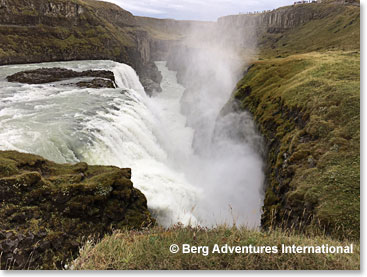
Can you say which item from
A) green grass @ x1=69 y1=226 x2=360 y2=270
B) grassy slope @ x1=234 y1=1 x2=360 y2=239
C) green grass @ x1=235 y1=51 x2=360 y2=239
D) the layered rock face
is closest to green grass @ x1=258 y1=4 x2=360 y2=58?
the layered rock face

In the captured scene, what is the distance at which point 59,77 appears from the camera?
3894cm

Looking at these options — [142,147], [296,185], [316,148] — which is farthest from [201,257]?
[142,147]

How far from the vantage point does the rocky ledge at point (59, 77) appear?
35.1 metres

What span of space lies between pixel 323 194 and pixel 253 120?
13.2 meters

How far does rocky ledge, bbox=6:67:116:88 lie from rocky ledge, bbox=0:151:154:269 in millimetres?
25474

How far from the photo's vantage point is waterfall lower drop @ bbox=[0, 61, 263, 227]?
16.2m

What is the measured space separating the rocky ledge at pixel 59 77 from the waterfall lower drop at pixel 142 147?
102 inches

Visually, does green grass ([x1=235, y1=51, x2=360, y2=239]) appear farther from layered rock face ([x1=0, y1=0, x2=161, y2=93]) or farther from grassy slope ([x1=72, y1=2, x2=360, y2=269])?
layered rock face ([x1=0, y1=0, x2=161, y2=93])

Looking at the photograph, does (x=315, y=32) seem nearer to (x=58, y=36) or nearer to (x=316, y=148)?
(x=58, y=36)

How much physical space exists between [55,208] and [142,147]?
525 inches

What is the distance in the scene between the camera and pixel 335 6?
329ft

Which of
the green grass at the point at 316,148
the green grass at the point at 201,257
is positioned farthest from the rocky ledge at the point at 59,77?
the green grass at the point at 201,257

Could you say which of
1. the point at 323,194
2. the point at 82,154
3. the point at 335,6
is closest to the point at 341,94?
the point at 323,194

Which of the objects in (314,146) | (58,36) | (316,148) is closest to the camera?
(316,148)
